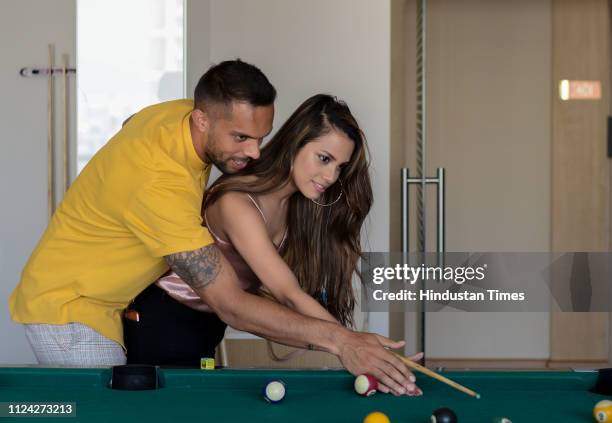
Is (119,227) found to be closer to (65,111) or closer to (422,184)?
(422,184)

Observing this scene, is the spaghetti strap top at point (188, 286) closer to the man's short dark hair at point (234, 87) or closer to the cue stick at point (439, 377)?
the man's short dark hair at point (234, 87)

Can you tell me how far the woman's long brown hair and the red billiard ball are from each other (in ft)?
2.43

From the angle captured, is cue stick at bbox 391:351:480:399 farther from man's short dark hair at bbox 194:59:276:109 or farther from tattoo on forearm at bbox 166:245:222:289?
man's short dark hair at bbox 194:59:276:109

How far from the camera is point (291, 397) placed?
1852 mm

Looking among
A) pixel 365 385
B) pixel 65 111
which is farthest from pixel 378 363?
pixel 65 111

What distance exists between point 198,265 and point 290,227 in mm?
592

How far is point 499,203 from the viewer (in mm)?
4801

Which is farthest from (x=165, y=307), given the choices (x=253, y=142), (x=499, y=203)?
(x=499, y=203)

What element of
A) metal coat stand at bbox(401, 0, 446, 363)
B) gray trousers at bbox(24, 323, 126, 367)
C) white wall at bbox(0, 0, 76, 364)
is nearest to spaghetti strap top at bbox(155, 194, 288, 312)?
gray trousers at bbox(24, 323, 126, 367)

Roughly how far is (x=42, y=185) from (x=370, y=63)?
171cm

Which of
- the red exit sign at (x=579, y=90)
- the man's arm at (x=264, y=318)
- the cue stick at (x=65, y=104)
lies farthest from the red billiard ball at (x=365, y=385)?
the red exit sign at (x=579, y=90)

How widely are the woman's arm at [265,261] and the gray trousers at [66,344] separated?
0.48 metres

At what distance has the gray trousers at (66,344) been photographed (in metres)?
2.35

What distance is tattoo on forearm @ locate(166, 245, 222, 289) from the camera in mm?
2133
